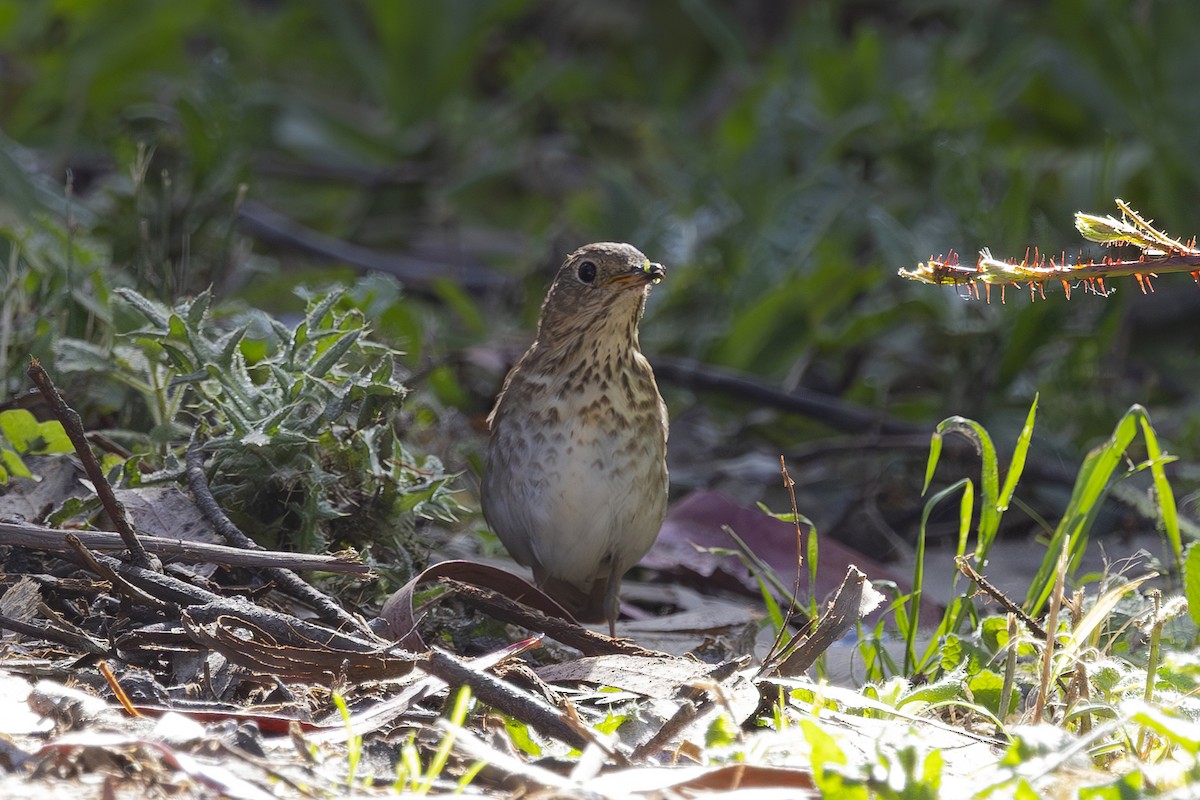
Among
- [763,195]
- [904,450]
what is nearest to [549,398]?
[904,450]

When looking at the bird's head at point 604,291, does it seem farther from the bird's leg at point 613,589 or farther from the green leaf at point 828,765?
the green leaf at point 828,765

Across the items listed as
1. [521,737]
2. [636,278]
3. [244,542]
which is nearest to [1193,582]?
[521,737]

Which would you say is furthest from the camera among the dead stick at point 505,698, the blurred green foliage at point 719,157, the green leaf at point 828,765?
the blurred green foliage at point 719,157

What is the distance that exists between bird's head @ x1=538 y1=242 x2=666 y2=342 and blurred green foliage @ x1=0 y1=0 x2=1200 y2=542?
3.36 ft

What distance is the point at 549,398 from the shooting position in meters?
4.11

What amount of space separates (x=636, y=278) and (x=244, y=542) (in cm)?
143

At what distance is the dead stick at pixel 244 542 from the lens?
2.99m

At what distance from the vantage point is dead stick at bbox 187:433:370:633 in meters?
2.99

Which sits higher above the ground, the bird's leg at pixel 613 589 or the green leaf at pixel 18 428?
the green leaf at pixel 18 428

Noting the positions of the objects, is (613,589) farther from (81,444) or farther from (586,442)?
(81,444)

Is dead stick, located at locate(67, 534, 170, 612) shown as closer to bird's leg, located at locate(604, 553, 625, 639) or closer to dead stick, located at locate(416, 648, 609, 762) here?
dead stick, located at locate(416, 648, 609, 762)

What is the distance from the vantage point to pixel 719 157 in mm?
7391

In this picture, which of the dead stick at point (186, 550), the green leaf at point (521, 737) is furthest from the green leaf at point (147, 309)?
the green leaf at point (521, 737)

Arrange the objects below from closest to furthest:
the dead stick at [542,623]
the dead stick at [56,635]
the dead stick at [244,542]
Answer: the dead stick at [56,635] < the dead stick at [244,542] < the dead stick at [542,623]
